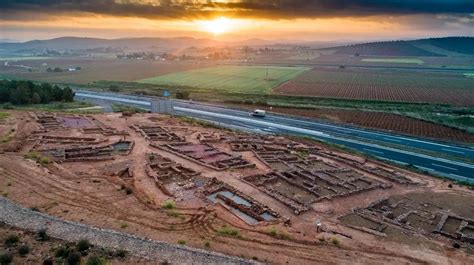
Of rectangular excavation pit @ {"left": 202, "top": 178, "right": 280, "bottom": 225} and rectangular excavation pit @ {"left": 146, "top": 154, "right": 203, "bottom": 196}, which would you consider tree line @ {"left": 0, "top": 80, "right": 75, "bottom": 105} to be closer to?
rectangular excavation pit @ {"left": 146, "top": 154, "right": 203, "bottom": 196}

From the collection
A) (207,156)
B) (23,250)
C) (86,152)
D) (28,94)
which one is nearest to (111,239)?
(23,250)

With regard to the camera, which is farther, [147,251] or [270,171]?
[270,171]

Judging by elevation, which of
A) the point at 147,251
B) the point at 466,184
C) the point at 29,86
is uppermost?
the point at 29,86

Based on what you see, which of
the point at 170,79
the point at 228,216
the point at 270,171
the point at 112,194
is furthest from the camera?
the point at 170,79

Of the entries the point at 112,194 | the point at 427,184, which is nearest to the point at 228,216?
the point at 112,194

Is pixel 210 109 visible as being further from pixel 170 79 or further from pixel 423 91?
pixel 423 91

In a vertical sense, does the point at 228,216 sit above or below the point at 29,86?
below
